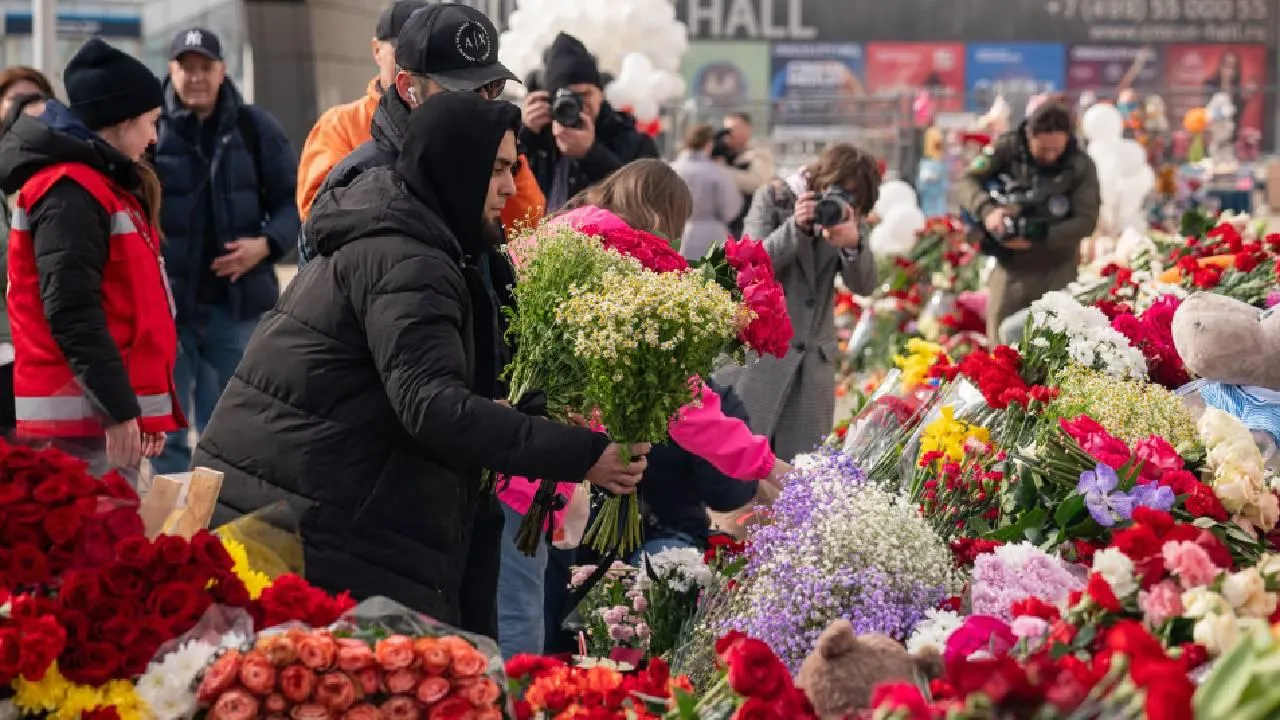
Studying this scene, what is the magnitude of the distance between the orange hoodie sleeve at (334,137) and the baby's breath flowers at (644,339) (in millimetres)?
1589

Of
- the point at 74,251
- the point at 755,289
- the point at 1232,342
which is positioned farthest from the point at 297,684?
the point at 74,251

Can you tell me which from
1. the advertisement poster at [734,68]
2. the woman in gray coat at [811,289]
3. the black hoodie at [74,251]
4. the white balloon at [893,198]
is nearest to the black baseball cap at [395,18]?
the black hoodie at [74,251]

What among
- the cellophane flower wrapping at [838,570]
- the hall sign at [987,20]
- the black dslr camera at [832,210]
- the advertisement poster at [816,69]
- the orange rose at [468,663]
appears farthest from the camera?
the advertisement poster at [816,69]

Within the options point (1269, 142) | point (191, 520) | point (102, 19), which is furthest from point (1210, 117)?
point (191, 520)

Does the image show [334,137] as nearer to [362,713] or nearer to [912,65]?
[362,713]

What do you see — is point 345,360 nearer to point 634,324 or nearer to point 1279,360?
point 634,324

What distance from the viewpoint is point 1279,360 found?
11.6 feet

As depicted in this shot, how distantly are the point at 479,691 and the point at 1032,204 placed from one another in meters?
5.71

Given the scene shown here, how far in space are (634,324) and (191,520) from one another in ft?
2.38

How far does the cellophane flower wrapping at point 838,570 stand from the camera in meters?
2.63

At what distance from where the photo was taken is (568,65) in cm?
570

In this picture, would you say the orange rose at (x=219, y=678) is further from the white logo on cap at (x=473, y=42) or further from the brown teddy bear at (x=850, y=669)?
the white logo on cap at (x=473, y=42)

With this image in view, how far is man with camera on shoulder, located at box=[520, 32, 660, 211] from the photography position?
5.61 meters

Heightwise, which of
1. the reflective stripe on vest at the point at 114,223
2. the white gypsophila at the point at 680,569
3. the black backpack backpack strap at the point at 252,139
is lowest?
the white gypsophila at the point at 680,569
